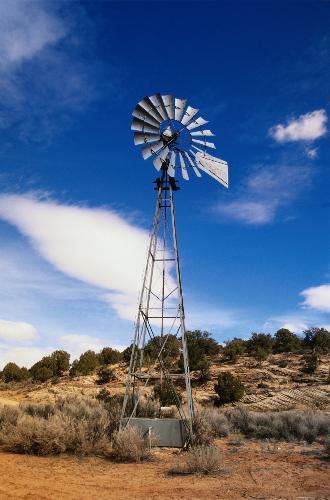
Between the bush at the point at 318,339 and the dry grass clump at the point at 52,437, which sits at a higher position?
the bush at the point at 318,339

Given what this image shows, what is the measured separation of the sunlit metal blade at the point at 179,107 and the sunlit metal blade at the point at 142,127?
82cm

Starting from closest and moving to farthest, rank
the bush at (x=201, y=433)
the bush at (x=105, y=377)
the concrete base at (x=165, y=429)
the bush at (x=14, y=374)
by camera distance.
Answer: the concrete base at (x=165, y=429) → the bush at (x=201, y=433) → the bush at (x=105, y=377) → the bush at (x=14, y=374)

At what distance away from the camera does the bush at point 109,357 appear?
40.5 m

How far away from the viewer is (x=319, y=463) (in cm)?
1059

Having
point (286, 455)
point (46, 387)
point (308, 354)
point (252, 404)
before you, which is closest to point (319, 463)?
point (286, 455)

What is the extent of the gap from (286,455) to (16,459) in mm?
7317

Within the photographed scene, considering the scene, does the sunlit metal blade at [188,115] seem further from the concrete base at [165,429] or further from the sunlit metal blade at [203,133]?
the concrete base at [165,429]

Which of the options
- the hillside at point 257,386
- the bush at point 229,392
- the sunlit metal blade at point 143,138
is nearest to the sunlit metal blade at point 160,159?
the sunlit metal blade at point 143,138

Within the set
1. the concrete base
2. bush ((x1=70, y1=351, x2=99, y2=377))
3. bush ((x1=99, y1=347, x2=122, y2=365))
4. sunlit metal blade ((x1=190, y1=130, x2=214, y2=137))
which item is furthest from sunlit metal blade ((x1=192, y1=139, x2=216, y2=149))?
bush ((x1=99, y1=347, x2=122, y2=365))

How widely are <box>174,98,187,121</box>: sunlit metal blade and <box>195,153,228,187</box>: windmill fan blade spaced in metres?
1.46

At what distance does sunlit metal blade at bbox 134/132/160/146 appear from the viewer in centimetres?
1407

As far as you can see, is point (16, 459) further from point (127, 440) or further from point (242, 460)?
point (242, 460)

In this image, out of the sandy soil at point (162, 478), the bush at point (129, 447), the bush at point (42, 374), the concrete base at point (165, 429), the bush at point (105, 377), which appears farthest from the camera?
the bush at point (42, 374)

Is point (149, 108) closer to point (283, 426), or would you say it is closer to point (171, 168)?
point (171, 168)
